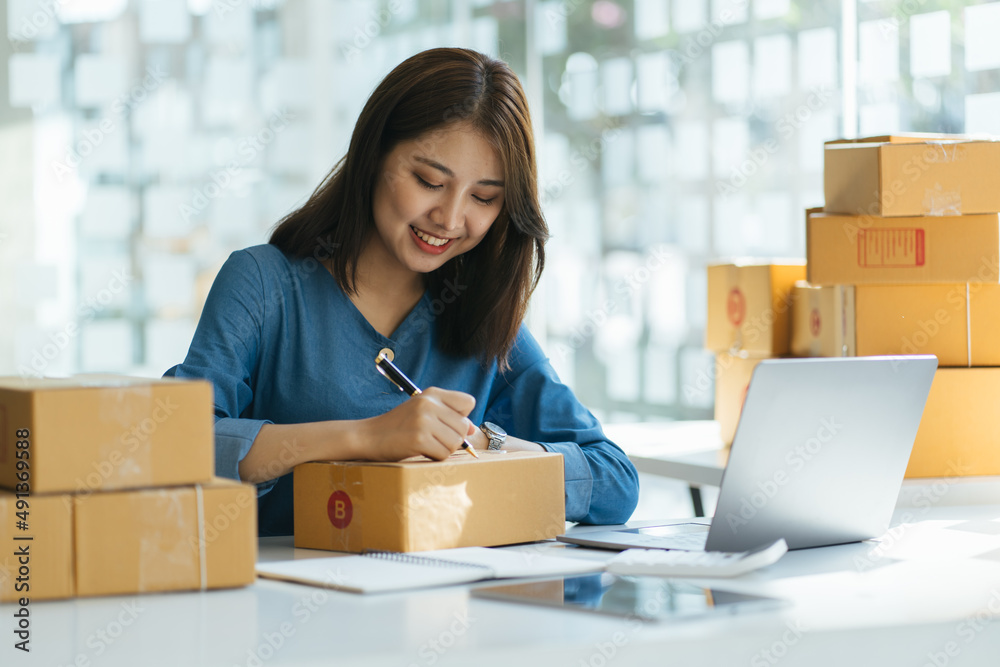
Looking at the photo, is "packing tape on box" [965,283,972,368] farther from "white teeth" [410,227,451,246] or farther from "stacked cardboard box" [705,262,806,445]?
"white teeth" [410,227,451,246]

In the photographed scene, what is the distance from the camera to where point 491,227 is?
1.71 metres

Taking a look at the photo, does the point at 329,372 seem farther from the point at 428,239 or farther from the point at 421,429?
the point at 421,429

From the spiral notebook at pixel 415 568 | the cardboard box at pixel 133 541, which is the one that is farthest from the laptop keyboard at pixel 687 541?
the cardboard box at pixel 133 541

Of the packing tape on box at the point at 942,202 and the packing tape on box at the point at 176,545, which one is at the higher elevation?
the packing tape on box at the point at 942,202

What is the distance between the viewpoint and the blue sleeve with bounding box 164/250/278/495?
145 centimetres

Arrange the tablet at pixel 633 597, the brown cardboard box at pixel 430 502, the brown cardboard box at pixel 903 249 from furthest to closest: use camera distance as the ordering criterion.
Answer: the brown cardboard box at pixel 903 249 → the brown cardboard box at pixel 430 502 → the tablet at pixel 633 597

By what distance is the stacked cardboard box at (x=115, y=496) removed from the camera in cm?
92

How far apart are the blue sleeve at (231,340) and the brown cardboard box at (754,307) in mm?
1245

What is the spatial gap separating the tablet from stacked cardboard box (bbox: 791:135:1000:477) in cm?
114

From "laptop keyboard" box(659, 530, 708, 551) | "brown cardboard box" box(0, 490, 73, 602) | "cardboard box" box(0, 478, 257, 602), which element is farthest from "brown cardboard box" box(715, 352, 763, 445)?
"brown cardboard box" box(0, 490, 73, 602)

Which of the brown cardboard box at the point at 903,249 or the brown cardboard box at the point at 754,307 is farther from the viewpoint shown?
the brown cardboard box at the point at 754,307

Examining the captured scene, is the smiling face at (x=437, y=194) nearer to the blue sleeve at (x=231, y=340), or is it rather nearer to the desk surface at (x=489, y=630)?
the blue sleeve at (x=231, y=340)

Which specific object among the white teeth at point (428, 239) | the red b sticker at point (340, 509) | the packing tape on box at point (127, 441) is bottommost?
the red b sticker at point (340, 509)

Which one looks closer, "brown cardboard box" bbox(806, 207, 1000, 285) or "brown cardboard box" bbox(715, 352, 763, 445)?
"brown cardboard box" bbox(806, 207, 1000, 285)
